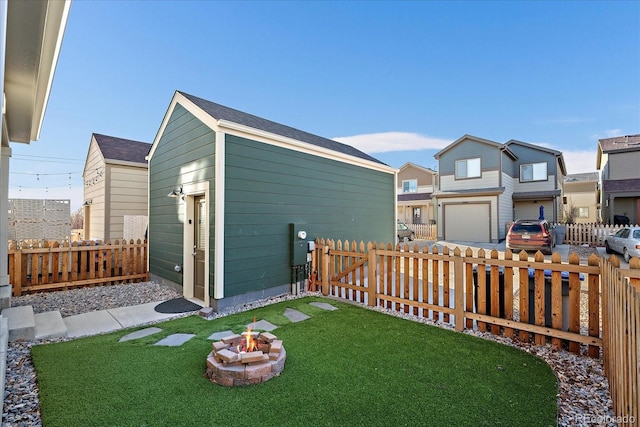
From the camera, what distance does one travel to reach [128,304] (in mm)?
5863

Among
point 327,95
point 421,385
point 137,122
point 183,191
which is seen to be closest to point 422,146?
point 327,95

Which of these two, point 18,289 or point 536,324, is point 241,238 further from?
point 18,289

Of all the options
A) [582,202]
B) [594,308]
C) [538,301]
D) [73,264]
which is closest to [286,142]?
[538,301]

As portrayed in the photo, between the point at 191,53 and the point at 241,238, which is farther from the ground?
the point at 191,53

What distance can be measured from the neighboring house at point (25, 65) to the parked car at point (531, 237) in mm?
14630

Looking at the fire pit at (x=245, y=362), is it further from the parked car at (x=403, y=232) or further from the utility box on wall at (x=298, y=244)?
the parked car at (x=403, y=232)

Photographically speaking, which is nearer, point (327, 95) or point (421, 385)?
point (421, 385)

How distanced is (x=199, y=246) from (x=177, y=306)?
1279 mm

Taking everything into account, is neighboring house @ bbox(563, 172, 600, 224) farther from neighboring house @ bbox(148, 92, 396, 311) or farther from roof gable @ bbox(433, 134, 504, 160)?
neighboring house @ bbox(148, 92, 396, 311)

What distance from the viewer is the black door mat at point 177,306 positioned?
214 inches

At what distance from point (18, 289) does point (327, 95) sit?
12.9 metres

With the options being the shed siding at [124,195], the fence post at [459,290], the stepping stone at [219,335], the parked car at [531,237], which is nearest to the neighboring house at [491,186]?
the parked car at [531,237]

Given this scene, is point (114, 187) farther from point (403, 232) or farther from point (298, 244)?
point (403, 232)

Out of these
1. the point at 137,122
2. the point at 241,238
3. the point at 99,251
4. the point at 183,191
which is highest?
the point at 137,122
